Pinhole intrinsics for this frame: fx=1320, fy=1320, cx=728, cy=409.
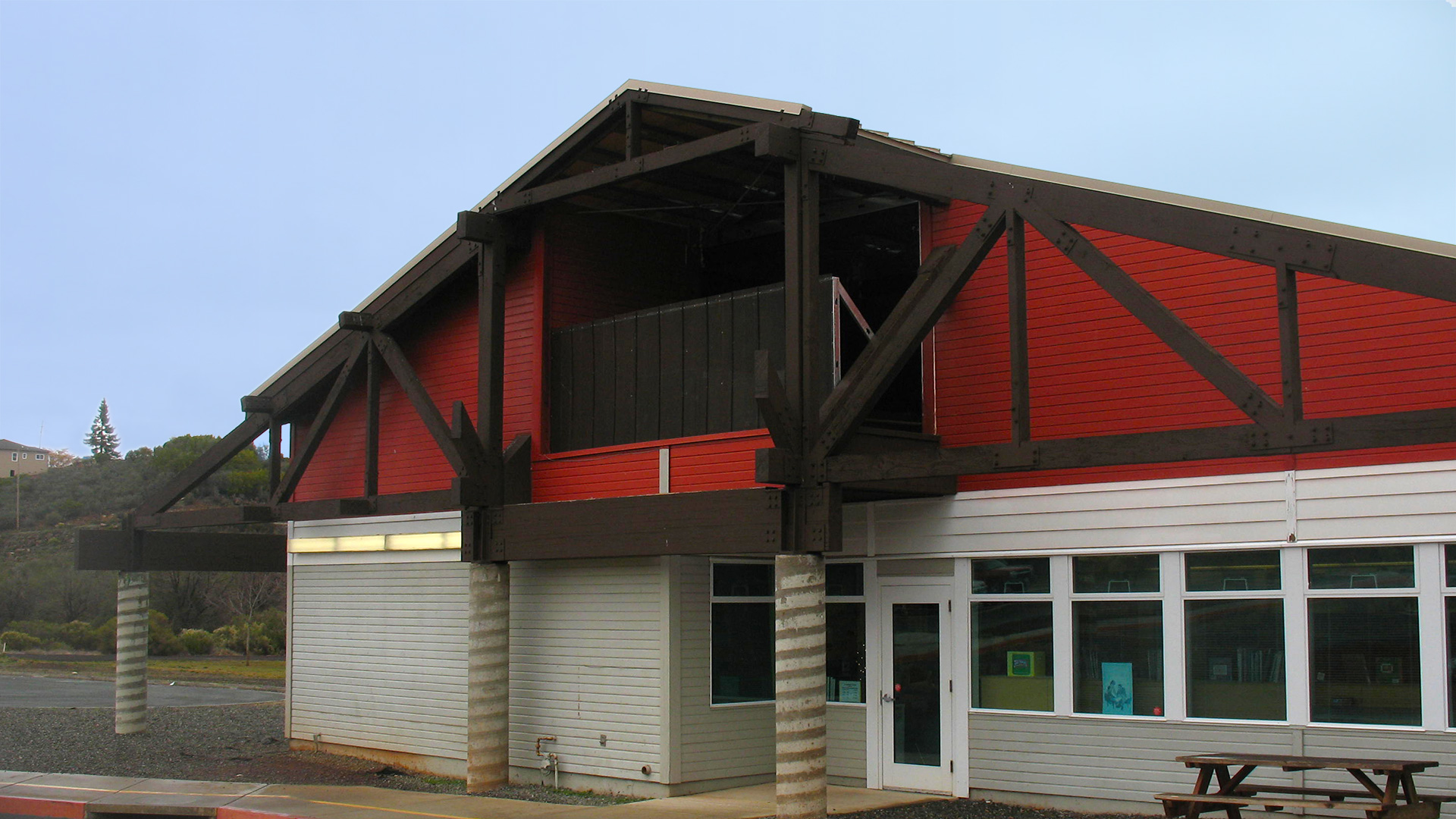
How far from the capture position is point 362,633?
A: 16984 millimetres

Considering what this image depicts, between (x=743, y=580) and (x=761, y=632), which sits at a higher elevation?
(x=743, y=580)

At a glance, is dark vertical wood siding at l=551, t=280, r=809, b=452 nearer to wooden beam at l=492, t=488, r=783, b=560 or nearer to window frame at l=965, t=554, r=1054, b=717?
wooden beam at l=492, t=488, r=783, b=560

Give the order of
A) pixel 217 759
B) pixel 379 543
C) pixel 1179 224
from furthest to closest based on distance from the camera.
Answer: pixel 379 543 < pixel 217 759 < pixel 1179 224

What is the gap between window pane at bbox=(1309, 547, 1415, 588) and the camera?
9.99 metres

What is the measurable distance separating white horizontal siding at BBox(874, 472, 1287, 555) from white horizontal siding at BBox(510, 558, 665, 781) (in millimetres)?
2652

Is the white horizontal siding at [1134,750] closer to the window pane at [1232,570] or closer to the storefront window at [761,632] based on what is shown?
the window pane at [1232,570]

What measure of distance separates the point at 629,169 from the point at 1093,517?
5.48 meters

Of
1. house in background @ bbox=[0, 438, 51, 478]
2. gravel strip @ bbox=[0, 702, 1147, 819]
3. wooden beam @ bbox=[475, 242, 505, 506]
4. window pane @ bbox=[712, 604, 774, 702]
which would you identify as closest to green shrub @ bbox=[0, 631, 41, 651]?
gravel strip @ bbox=[0, 702, 1147, 819]

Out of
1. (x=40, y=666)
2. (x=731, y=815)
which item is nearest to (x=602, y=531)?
(x=731, y=815)

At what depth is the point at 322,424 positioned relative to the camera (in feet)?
54.5

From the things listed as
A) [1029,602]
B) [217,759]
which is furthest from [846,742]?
[217,759]

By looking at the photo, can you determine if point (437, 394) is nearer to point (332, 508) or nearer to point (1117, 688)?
point (332, 508)

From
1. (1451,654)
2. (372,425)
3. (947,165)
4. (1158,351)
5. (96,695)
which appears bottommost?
(96,695)

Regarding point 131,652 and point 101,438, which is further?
point 101,438
